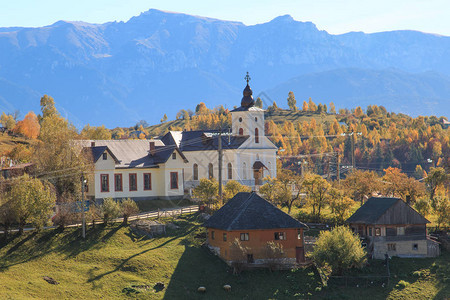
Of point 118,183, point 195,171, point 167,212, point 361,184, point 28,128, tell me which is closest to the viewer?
point 167,212

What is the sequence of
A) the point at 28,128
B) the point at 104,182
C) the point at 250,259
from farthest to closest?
the point at 28,128 < the point at 104,182 < the point at 250,259

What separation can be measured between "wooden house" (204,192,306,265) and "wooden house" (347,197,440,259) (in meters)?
8.28

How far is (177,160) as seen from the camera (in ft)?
244

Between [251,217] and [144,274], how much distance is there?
1115cm

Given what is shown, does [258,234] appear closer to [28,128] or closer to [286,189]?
[286,189]

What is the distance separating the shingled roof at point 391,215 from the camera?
193 feet

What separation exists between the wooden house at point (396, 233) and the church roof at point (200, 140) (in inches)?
1200

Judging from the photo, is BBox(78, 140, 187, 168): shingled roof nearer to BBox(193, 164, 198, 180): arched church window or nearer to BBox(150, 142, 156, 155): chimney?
BBox(150, 142, 156, 155): chimney

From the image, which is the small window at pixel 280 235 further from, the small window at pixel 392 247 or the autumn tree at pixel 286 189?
the autumn tree at pixel 286 189

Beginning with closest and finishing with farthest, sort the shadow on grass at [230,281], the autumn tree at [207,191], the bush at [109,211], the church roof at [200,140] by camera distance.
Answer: the shadow on grass at [230,281], the bush at [109,211], the autumn tree at [207,191], the church roof at [200,140]

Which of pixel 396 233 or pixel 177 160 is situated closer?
pixel 396 233

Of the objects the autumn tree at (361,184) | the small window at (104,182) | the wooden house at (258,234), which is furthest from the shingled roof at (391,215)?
the small window at (104,182)

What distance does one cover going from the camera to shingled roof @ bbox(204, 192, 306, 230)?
53.9 metres

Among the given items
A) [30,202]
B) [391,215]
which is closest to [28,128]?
[30,202]
